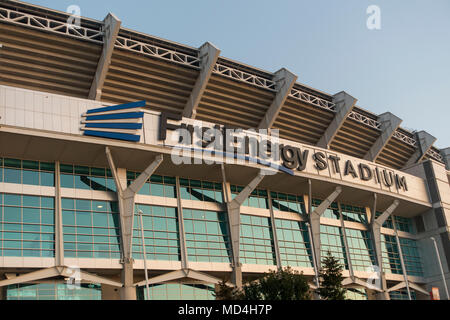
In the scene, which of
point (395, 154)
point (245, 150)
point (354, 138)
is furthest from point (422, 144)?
point (245, 150)

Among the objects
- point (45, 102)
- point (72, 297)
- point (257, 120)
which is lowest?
point (72, 297)

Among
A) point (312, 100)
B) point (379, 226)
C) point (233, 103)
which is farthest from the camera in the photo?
point (379, 226)

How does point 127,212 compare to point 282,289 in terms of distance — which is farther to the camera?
point 127,212

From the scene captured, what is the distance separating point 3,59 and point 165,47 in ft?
37.3

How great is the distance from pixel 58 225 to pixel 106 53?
39.1ft

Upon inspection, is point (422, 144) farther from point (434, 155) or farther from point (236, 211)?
point (236, 211)

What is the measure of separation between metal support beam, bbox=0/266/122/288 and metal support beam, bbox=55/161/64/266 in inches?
20.8

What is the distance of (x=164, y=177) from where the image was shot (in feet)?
126

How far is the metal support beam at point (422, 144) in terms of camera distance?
5862cm

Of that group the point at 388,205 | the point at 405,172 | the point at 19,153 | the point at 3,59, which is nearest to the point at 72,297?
the point at 19,153

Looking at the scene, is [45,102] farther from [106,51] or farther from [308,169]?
[308,169]

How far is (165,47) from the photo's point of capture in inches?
1612

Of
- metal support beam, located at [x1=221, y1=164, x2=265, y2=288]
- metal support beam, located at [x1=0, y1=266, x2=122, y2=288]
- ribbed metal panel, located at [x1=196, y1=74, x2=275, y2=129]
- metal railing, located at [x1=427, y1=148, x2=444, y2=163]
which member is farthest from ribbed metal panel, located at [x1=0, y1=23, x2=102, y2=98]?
metal railing, located at [x1=427, y1=148, x2=444, y2=163]

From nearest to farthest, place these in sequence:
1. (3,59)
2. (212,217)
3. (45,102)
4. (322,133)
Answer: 1. (45,102)
2. (3,59)
3. (212,217)
4. (322,133)
